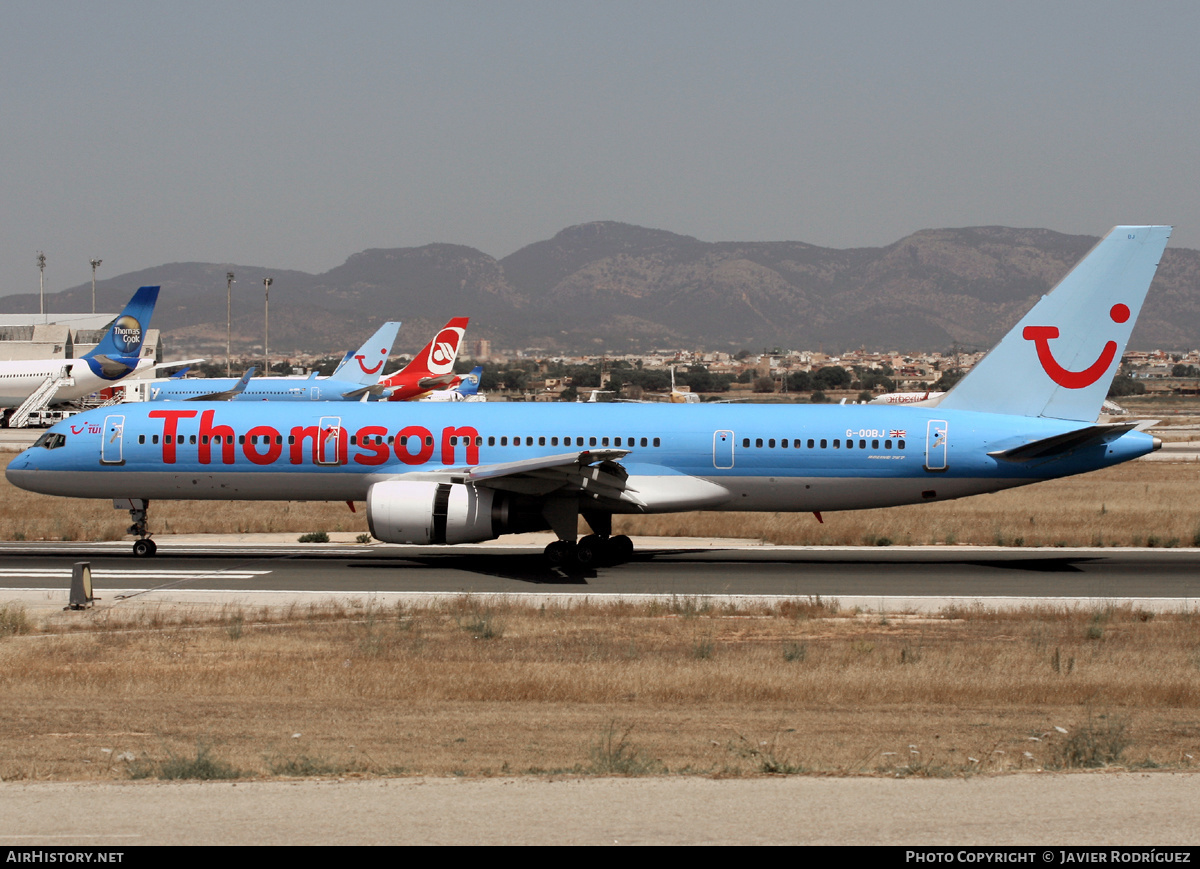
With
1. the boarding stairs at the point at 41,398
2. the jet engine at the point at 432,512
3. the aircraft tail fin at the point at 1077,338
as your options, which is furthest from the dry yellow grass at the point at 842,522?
the boarding stairs at the point at 41,398

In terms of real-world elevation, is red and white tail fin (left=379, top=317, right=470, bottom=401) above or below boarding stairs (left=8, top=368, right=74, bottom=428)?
above

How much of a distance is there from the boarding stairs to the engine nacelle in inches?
2890

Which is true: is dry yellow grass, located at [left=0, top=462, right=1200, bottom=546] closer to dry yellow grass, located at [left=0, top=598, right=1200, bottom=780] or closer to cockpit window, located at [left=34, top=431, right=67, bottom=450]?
cockpit window, located at [left=34, top=431, right=67, bottom=450]

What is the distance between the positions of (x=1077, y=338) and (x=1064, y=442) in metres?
3.24

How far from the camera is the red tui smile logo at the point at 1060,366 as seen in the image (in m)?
31.0

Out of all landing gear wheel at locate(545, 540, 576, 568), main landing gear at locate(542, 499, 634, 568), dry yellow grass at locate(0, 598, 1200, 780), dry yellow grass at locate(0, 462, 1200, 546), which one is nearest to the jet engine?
main landing gear at locate(542, 499, 634, 568)

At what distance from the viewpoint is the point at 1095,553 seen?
34156 millimetres

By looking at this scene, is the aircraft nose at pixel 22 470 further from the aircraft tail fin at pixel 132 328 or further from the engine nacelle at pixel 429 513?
the aircraft tail fin at pixel 132 328

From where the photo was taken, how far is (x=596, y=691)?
1652 cm

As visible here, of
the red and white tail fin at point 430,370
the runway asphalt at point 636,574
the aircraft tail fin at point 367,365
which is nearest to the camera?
the runway asphalt at point 636,574

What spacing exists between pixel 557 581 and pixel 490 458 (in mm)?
4612

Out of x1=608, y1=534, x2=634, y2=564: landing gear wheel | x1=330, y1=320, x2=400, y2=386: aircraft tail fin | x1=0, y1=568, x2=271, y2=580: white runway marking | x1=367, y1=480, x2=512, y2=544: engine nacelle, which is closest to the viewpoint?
x1=0, y1=568, x2=271, y2=580: white runway marking

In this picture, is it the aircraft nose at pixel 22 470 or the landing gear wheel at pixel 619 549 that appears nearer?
the landing gear wheel at pixel 619 549

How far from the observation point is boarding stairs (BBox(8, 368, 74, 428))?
300ft
